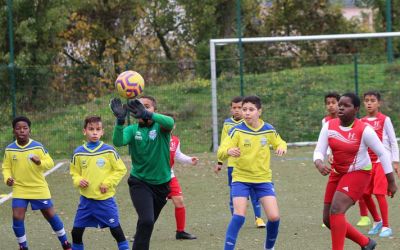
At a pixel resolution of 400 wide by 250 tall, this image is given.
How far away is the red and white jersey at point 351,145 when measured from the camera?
26.5 ft

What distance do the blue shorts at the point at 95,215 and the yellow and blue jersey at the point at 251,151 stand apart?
1220 mm

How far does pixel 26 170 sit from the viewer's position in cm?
909

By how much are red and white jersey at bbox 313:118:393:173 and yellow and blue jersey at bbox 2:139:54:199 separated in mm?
2949

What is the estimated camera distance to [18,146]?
916 cm

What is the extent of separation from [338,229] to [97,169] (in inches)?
95.6

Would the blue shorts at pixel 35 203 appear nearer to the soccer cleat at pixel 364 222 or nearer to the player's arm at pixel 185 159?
the player's arm at pixel 185 159

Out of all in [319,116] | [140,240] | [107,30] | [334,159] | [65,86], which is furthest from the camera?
[107,30]

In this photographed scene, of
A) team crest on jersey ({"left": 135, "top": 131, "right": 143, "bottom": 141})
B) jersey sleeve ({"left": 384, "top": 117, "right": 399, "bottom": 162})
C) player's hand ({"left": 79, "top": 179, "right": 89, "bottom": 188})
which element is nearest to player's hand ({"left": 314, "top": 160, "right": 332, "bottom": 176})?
team crest on jersey ({"left": 135, "top": 131, "right": 143, "bottom": 141})

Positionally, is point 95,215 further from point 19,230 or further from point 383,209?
point 383,209

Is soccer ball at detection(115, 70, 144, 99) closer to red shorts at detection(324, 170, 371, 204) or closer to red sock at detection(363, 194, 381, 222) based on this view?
red shorts at detection(324, 170, 371, 204)

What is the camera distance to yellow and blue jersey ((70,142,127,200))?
848 cm

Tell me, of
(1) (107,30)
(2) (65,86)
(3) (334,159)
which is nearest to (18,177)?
(3) (334,159)

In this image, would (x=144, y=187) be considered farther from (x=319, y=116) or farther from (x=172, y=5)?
(x=172, y=5)

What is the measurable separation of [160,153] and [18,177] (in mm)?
1943
